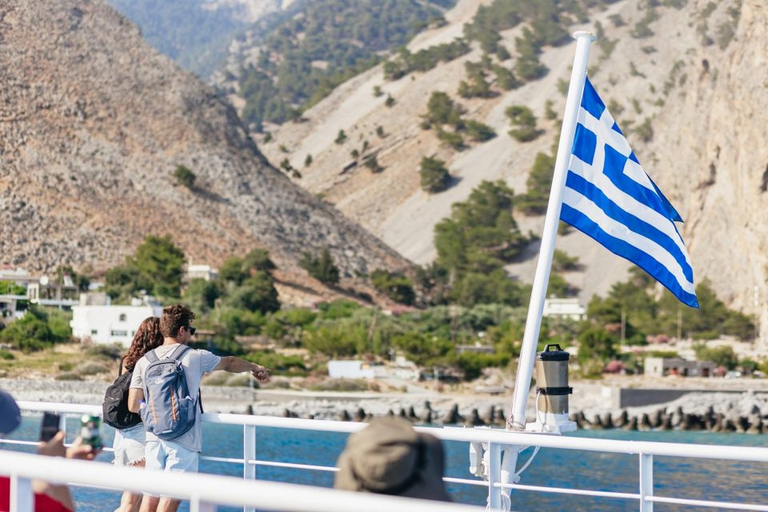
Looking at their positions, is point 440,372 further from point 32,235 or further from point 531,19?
point 531,19

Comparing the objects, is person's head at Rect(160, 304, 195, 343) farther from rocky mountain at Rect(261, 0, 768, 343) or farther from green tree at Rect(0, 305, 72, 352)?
rocky mountain at Rect(261, 0, 768, 343)

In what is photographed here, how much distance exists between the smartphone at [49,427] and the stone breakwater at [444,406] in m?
39.2

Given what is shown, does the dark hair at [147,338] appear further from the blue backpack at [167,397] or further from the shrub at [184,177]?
the shrub at [184,177]

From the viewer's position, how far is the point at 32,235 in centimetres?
6719

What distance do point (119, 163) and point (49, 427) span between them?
72.4 m

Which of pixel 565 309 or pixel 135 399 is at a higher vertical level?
pixel 565 309

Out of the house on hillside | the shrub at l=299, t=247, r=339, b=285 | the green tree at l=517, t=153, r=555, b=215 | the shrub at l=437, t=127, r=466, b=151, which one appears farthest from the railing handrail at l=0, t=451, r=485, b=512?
the shrub at l=437, t=127, r=466, b=151

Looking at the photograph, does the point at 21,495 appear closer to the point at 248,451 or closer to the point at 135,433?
the point at 248,451

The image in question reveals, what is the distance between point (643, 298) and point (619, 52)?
42.4 m

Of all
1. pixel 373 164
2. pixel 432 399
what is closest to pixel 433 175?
pixel 373 164

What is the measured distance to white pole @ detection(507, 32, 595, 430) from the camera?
613cm

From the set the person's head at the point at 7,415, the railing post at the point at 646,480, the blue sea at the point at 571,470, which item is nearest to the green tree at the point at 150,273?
the blue sea at the point at 571,470

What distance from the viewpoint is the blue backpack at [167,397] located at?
18.5ft

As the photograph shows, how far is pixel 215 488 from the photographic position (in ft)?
8.89
